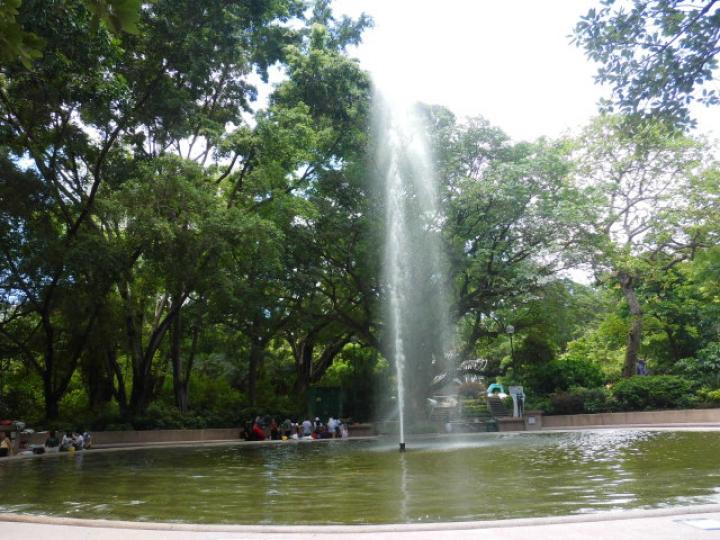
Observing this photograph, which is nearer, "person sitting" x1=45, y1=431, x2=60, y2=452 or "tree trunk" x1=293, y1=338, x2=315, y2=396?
"person sitting" x1=45, y1=431, x2=60, y2=452

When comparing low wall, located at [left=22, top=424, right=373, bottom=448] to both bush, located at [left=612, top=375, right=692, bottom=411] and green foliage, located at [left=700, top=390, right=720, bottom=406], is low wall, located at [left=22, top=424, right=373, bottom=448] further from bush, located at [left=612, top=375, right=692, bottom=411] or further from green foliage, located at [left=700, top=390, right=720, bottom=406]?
green foliage, located at [left=700, top=390, right=720, bottom=406]

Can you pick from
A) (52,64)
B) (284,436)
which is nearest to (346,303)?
(284,436)

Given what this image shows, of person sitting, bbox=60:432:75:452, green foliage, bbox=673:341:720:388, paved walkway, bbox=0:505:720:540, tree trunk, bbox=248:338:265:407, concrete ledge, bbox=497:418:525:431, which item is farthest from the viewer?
tree trunk, bbox=248:338:265:407

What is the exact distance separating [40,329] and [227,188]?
1205 cm

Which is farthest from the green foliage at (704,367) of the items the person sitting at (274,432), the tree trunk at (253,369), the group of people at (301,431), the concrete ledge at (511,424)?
the tree trunk at (253,369)

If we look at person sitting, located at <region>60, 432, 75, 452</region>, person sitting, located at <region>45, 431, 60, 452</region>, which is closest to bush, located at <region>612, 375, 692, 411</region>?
person sitting, located at <region>60, 432, 75, 452</region>

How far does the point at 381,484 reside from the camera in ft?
37.7

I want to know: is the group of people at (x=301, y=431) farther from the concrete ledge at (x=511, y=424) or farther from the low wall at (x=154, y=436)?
the concrete ledge at (x=511, y=424)

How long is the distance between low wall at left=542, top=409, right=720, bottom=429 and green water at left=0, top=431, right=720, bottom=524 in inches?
340

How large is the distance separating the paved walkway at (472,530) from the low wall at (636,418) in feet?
74.1

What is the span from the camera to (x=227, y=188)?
2822 centimetres

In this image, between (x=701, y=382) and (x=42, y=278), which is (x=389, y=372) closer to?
(x=701, y=382)

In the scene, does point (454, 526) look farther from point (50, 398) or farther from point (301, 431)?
point (301, 431)

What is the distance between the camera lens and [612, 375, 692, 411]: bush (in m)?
28.3
